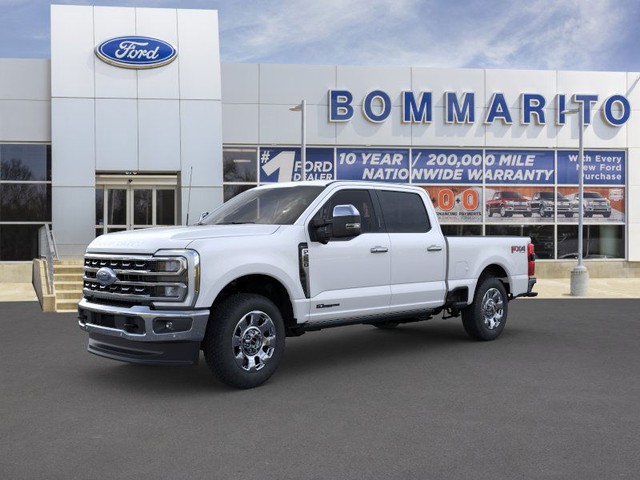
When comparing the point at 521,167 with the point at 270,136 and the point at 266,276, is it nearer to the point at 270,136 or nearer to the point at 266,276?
the point at 270,136

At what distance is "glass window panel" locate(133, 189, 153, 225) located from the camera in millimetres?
22438

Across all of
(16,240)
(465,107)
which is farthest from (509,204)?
(16,240)

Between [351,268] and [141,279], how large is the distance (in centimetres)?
239

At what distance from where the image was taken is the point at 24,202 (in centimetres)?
2134

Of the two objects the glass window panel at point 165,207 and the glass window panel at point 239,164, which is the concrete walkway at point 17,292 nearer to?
the glass window panel at point 165,207

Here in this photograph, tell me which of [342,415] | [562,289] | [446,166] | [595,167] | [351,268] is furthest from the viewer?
[595,167]

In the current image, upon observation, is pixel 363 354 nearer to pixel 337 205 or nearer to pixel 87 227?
pixel 337 205

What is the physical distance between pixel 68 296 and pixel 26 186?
7154 mm

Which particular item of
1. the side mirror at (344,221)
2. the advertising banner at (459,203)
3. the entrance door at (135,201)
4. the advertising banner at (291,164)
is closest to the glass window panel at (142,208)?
the entrance door at (135,201)

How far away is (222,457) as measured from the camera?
4781 millimetres

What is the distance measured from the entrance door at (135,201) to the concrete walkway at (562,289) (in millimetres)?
3208

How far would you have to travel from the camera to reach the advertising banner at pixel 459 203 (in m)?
23.0

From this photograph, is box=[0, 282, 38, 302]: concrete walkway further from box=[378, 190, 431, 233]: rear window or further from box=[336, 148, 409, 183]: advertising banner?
box=[378, 190, 431, 233]: rear window

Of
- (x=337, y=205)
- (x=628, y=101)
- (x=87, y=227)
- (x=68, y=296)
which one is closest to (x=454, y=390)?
(x=337, y=205)
